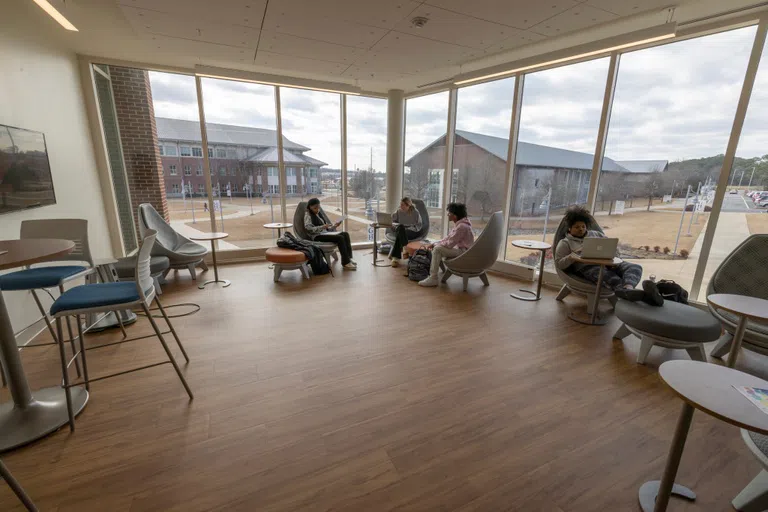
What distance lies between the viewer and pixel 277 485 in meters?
1.62

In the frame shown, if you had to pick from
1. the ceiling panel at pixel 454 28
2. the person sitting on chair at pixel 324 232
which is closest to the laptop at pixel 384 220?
the person sitting on chair at pixel 324 232

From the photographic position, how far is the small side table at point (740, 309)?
5.84 feet

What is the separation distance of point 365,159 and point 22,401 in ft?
19.1

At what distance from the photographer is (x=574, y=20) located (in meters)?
3.28

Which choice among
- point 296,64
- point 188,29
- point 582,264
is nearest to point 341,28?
point 296,64

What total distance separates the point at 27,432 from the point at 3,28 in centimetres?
335

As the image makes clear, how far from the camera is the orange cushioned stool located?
4.64 meters

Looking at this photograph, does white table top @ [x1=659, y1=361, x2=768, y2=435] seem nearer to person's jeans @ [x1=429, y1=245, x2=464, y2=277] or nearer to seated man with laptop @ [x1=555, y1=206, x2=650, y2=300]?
seated man with laptop @ [x1=555, y1=206, x2=650, y2=300]

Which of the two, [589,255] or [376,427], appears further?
[589,255]

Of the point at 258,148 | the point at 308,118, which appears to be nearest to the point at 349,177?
the point at 308,118

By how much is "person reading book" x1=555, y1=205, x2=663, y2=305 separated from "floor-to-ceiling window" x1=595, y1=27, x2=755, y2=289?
63cm

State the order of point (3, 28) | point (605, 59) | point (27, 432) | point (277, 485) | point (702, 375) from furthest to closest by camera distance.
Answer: point (605, 59), point (3, 28), point (27, 432), point (277, 485), point (702, 375)

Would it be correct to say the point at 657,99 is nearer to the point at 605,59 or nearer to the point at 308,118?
the point at 605,59

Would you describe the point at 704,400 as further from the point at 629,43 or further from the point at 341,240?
the point at 341,240
